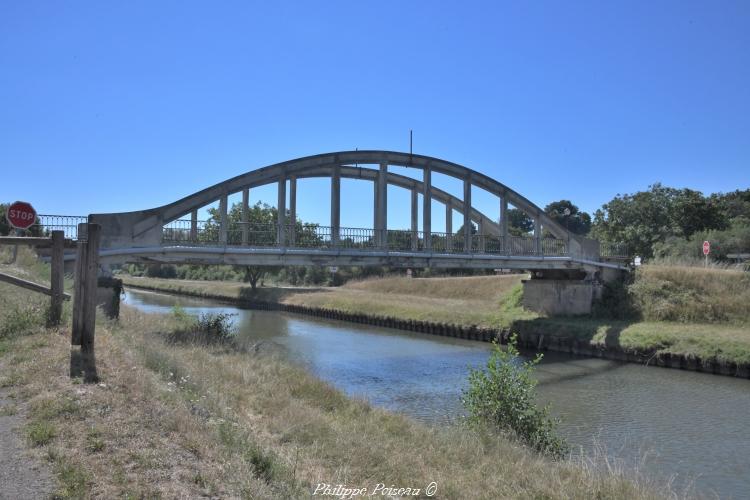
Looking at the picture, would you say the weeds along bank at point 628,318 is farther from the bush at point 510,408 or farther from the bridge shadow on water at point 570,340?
the bush at point 510,408

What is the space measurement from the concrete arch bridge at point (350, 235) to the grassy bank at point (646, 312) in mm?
3396

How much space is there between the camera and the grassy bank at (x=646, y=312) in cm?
2502

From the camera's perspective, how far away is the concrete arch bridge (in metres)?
21.9

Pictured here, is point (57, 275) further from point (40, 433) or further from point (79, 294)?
point (40, 433)

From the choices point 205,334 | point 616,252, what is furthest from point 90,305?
point 616,252

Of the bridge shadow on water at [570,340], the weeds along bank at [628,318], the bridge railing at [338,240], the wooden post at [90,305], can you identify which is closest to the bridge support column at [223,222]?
the bridge railing at [338,240]

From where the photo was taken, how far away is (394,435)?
8.95m

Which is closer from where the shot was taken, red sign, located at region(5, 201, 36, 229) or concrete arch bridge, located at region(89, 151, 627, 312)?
red sign, located at region(5, 201, 36, 229)

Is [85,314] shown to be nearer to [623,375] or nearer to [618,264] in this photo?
[623,375]

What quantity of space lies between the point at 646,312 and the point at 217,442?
31833 millimetres

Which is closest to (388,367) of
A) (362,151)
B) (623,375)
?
(623,375)

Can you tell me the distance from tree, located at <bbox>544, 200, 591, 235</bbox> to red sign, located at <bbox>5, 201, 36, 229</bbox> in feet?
359

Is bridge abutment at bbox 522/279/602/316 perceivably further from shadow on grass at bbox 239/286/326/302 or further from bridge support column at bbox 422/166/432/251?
shadow on grass at bbox 239/286/326/302

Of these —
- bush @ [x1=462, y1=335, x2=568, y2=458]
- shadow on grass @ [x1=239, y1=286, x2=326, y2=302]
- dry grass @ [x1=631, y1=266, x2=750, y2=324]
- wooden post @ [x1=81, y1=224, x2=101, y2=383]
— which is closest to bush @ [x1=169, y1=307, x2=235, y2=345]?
wooden post @ [x1=81, y1=224, x2=101, y2=383]
